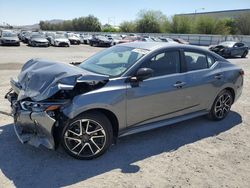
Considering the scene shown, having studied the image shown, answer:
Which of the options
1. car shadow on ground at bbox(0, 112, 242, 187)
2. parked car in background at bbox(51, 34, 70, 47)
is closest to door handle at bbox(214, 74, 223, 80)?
car shadow on ground at bbox(0, 112, 242, 187)

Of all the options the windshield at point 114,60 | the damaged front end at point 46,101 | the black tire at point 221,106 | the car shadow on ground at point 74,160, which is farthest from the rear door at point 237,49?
the damaged front end at point 46,101

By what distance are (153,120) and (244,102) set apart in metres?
3.91

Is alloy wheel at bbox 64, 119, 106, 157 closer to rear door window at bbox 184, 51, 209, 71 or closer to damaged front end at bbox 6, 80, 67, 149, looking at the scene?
damaged front end at bbox 6, 80, 67, 149

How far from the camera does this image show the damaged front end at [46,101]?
3625 millimetres

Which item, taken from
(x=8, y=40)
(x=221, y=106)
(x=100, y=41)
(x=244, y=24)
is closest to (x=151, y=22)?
(x=244, y=24)

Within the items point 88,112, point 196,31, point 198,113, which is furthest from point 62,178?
point 196,31

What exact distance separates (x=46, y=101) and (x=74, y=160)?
3.00 ft

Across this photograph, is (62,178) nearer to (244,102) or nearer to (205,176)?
(205,176)

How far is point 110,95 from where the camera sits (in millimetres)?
3928

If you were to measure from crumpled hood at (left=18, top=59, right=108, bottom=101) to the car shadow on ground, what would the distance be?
2.77 ft

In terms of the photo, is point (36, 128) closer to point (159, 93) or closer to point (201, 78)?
point (159, 93)

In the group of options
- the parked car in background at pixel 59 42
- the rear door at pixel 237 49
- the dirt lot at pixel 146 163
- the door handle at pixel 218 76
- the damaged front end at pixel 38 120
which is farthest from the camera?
the parked car in background at pixel 59 42

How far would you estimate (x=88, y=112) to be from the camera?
382 cm

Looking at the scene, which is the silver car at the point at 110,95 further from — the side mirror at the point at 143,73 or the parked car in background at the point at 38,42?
the parked car in background at the point at 38,42
